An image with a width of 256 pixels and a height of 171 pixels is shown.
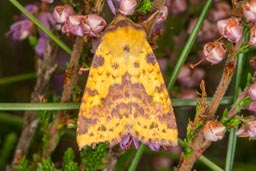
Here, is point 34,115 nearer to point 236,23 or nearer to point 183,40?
point 183,40

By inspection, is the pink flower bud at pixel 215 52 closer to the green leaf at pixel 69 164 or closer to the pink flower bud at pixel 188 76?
the green leaf at pixel 69 164

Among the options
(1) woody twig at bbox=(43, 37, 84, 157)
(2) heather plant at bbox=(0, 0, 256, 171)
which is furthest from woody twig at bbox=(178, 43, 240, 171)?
(1) woody twig at bbox=(43, 37, 84, 157)

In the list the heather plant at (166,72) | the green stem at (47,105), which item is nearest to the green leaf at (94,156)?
the heather plant at (166,72)

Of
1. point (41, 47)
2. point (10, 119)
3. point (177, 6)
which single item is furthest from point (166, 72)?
point (10, 119)

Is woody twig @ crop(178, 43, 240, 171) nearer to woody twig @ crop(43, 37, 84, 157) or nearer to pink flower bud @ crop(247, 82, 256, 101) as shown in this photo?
pink flower bud @ crop(247, 82, 256, 101)

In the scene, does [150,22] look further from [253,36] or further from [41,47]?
[41,47]

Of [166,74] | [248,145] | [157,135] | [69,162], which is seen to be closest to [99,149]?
[69,162]
